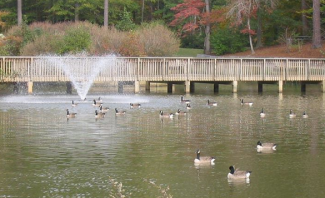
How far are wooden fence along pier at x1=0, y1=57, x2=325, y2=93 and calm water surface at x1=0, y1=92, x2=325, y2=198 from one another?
6814 millimetres

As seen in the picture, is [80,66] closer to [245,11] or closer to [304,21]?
[245,11]

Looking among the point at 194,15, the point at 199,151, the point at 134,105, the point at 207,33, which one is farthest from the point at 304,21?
the point at 199,151

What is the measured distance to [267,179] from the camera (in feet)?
62.5

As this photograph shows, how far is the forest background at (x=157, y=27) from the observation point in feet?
169

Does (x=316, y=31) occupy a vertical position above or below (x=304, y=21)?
below

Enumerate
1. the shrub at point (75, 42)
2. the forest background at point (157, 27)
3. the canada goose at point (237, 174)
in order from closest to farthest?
the canada goose at point (237, 174)
the shrub at point (75, 42)
the forest background at point (157, 27)

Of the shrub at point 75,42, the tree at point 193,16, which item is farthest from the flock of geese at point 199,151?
the tree at point 193,16

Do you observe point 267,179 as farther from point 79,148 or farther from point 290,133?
point 290,133

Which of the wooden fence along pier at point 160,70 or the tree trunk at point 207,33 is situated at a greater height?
the tree trunk at point 207,33

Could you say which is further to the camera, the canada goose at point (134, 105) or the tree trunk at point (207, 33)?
the tree trunk at point (207, 33)

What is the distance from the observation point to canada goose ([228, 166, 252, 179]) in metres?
18.7

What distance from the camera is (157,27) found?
56438mm

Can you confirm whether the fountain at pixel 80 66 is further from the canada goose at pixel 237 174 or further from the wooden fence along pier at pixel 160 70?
the canada goose at pixel 237 174

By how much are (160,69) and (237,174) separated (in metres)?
28.8
